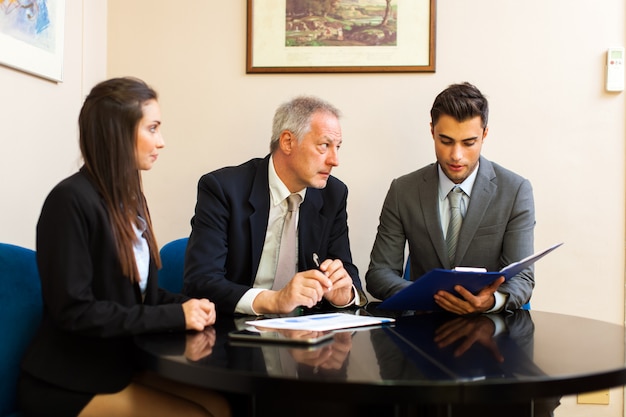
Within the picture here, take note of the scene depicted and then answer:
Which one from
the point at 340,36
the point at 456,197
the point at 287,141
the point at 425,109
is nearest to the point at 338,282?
the point at 287,141

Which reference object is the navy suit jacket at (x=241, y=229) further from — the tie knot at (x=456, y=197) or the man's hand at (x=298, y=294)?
the tie knot at (x=456, y=197)

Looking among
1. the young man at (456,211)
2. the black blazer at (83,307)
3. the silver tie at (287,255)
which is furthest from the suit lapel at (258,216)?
the black blazer at (83,307)

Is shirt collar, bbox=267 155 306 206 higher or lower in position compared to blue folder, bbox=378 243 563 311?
higher

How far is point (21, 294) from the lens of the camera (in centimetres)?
190

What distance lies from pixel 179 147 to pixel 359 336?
1.79 meters

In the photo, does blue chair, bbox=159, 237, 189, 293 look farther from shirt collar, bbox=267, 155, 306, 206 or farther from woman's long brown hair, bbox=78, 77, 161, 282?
woman's long brown hair, bbox=78, 77, 161, 282

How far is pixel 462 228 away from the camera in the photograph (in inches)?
101

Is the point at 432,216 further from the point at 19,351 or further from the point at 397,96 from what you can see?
the point at 19,351

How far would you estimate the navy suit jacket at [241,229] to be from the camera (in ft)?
7.39

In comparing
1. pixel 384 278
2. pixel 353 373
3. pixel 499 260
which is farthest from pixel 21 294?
pixel 499 260

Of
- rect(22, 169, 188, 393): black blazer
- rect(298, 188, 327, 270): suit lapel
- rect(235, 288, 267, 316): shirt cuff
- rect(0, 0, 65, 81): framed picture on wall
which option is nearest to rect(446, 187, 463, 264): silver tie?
rect(298, 188, 327, 270): suit lapel

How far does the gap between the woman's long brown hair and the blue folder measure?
2.48 ft

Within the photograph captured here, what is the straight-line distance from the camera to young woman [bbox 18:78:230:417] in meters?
1.60

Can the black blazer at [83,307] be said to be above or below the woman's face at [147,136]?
below
